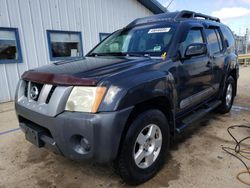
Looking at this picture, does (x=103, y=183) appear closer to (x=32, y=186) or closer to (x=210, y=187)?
(x=32, y=186)

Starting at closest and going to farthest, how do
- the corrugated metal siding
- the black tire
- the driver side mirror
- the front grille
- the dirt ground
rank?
the front grille, the dirt ground, the driver side mirror, the black tire, the corrugated metal siding

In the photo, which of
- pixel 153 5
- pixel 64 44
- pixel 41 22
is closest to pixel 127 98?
pixel 41 22

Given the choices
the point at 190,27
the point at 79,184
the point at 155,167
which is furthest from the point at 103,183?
the point at 190,27

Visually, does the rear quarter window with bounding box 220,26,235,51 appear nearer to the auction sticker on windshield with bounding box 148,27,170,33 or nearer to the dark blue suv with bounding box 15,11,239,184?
the dark blue suv with bounding box 15,11,239,184

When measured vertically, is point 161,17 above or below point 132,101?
above

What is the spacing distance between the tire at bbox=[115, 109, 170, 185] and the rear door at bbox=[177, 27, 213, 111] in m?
0.61

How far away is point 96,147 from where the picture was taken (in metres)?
1.84

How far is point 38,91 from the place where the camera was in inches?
88.1

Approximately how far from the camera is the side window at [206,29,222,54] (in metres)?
3.76

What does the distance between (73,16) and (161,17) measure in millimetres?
5484

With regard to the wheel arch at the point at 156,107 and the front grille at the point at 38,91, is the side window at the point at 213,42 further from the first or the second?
the front grille at the point at 38,91

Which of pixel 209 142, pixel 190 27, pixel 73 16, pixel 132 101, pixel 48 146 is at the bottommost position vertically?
pixel 209 142

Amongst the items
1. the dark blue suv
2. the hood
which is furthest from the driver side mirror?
the hood

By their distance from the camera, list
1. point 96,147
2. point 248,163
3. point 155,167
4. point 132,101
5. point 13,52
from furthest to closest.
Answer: point 13,52 < point 248,163 < point 155,167 < point 132,101 < point 96,147
